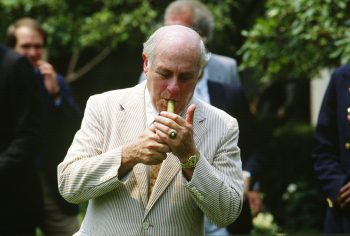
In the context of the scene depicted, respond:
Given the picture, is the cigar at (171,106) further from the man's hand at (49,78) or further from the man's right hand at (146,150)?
the man's hand at (49,78)

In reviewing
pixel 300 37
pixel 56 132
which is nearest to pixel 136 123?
pixel 56 132

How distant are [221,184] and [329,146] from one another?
1.70 m

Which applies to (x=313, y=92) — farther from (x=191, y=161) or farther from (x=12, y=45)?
(x=191, y=161)

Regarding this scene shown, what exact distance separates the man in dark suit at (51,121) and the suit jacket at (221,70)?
937mm

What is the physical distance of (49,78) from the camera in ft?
23.7

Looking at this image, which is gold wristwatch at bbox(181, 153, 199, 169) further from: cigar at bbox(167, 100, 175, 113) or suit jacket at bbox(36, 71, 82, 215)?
suit jacket at bbox(36, 71, 82, 215)

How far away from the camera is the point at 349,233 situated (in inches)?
214

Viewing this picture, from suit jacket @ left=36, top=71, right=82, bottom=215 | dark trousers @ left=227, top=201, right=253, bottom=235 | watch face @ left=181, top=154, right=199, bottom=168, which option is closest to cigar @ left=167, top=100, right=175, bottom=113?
watch face @ left=181, top=154, right=199, bottom=168

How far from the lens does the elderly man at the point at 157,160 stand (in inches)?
159

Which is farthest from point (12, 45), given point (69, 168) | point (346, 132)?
point (69, 168)

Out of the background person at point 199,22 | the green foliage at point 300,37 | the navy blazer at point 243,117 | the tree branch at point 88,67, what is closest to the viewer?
the navy blazer at point 243,117

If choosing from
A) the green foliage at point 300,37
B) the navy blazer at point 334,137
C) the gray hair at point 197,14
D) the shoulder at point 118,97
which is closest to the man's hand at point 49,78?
the gray hair at point 197,14

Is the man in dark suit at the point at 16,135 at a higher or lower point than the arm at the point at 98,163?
lower

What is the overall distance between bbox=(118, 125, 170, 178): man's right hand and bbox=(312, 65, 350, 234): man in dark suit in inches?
72.2
